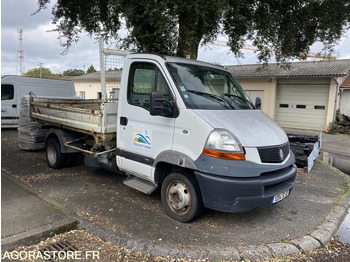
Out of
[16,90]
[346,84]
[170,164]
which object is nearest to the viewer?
[170,164]

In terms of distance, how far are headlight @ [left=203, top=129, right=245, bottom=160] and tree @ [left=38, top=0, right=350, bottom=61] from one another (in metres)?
3.59

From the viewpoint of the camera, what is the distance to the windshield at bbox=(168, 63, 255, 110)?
4105mm

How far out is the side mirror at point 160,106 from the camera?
3871 millimetres

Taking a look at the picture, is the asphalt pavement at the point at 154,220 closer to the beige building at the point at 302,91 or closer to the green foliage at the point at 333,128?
the green foliage at the point at 333,128

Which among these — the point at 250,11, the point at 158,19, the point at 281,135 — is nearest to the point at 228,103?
the point at 281,135

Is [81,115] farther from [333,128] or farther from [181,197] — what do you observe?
[333,128]

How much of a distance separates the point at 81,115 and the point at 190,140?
Result: 2.73m

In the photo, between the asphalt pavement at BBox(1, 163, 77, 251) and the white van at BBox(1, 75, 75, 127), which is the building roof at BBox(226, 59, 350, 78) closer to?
the white van at BBox(1, 75, 75, 127)

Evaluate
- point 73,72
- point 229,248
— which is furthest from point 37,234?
point 73,72

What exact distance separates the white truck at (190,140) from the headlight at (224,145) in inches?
0.5

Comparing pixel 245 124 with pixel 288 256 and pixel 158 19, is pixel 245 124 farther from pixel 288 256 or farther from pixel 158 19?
pixel 158 19

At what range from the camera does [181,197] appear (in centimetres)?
406

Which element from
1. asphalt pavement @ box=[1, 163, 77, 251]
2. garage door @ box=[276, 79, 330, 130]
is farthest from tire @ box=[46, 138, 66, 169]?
garage door @ box=[276, 79, 330, 130]

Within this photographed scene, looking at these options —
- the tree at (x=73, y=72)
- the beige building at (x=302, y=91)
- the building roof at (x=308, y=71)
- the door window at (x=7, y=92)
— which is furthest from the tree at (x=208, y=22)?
the tree at (x=73, y=72)
